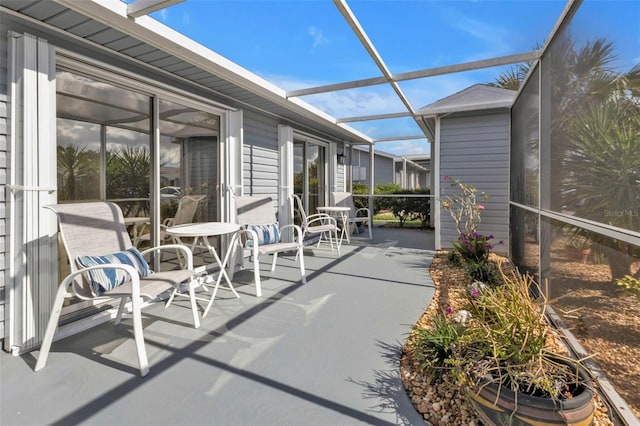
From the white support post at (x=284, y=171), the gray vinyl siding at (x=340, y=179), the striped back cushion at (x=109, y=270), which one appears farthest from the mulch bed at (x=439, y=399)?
the gray vinyl siding at (x=340, y=179)

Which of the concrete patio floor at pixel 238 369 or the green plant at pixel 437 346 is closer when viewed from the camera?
the concrete patio floor at pixel 238 369

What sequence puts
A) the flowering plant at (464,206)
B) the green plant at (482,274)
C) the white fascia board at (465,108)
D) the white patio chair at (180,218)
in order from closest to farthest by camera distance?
1. the white patio chair at (180,218)
2. the green plant at (482,274)
3. the flowering plant at (464,206)
4. the white fascia board at (465,108)

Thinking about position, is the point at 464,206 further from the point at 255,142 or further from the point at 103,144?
the point at 103,144

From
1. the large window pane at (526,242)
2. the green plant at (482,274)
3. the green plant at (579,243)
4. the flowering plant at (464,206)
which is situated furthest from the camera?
the flowering plant at (464,206)

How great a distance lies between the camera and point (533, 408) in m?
1.32

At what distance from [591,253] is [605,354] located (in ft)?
1.74

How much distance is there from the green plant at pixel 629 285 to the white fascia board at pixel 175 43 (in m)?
3.28

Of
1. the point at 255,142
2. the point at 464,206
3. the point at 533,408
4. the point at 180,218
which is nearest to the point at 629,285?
the point at 533,408

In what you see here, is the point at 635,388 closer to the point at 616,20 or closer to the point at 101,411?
the point at 616,20

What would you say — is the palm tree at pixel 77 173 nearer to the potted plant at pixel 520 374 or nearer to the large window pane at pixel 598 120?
the potted plant at pixel 520 374

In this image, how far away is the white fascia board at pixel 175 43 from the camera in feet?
7.28

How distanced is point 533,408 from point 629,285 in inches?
26.5

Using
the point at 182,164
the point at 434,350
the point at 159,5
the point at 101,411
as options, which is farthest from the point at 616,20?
the point at 182,164

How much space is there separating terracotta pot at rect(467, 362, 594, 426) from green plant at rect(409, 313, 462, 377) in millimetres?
404
